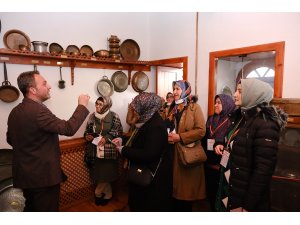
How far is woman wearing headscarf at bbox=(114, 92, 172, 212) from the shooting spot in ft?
5.08

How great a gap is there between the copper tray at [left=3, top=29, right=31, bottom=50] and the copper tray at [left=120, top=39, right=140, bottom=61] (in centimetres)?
132

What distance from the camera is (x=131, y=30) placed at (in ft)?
12.0

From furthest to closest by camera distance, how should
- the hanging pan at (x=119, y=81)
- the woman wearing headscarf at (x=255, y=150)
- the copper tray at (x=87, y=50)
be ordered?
the hanging pan at (x=119, y=81) → the copper tray at (x=87, y=50) → the woman wearing headscarf at (x=255, y=150)

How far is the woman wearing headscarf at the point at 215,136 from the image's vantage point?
7.73 ft

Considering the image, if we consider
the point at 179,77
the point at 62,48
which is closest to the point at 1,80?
the point at 62,48

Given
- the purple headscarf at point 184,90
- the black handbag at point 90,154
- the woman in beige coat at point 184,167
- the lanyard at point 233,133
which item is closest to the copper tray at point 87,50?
the black handbag at point 90,154

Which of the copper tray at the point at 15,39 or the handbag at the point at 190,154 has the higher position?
the copper tray at the point at 15,39

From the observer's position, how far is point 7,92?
8.25ft

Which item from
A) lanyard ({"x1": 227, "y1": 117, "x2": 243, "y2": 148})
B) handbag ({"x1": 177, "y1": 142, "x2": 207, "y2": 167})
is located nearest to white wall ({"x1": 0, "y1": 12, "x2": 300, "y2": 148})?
handbag ({"x1": 177, "y1": 142, "x2": 207, "y2": 167})

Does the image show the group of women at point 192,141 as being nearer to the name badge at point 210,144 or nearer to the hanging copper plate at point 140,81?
the name badge at point 210,144

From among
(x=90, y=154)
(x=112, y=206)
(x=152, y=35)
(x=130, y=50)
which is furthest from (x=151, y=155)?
(x=152, y=35)

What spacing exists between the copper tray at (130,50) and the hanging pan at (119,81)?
0.85 feet

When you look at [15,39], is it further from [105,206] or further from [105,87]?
[105,206]

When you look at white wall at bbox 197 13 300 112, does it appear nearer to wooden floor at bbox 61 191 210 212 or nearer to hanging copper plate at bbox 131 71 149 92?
hanging copper plate at bbox 131 71 149 92
